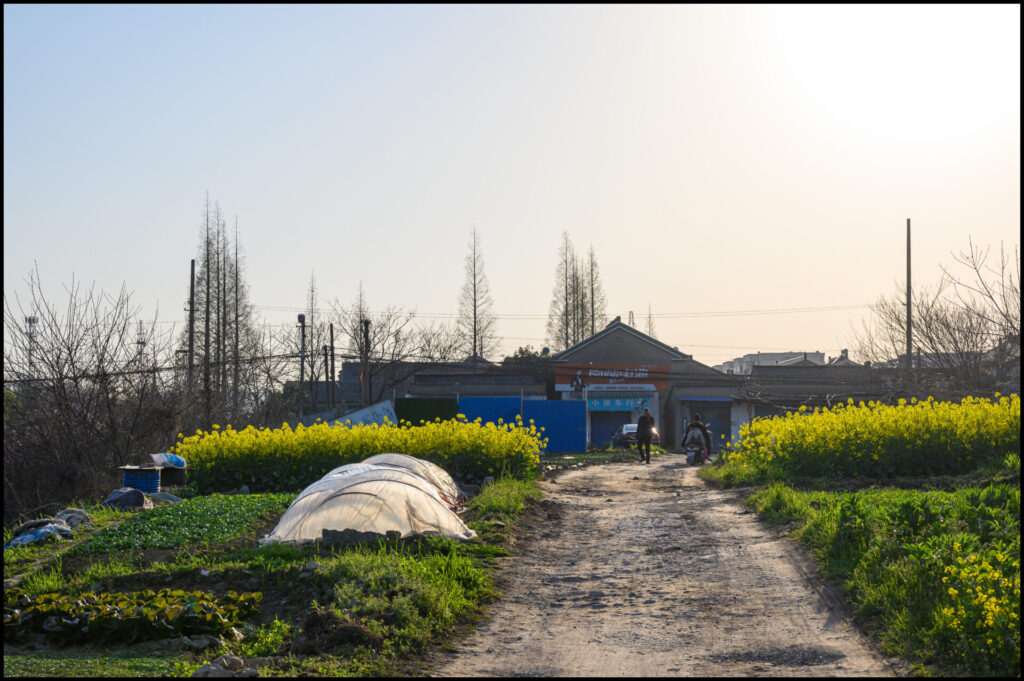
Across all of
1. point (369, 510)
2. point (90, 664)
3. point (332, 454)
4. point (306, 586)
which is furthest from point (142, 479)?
point (90, 664)

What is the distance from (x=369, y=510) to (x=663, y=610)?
410 centimetres

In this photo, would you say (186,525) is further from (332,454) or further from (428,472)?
(332,454)

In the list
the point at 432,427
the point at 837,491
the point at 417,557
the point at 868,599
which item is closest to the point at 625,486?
the point at 432,427

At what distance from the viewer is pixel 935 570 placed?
7.09m

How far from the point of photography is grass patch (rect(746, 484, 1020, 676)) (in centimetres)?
570

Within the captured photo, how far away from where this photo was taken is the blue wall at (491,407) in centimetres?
3788

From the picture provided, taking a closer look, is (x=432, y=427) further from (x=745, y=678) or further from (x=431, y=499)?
(x=745, y=678)

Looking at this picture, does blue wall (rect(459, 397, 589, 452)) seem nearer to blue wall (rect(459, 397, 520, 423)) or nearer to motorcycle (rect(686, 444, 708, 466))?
blue wall (rect(459, 397, 520, 423))

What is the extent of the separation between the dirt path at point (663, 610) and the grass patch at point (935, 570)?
28 centimetres

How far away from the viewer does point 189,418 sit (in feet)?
79.3

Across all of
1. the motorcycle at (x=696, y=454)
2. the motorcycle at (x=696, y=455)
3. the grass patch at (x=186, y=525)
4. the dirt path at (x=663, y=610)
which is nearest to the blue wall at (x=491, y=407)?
the motorcycle at (x=696, y=454)

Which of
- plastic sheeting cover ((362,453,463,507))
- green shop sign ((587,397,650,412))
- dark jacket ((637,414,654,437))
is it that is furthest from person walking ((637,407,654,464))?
green shop sign ((587,397,650,412))

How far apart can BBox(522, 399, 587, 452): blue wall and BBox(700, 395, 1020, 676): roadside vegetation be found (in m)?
16.5

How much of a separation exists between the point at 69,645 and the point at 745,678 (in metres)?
5.01
